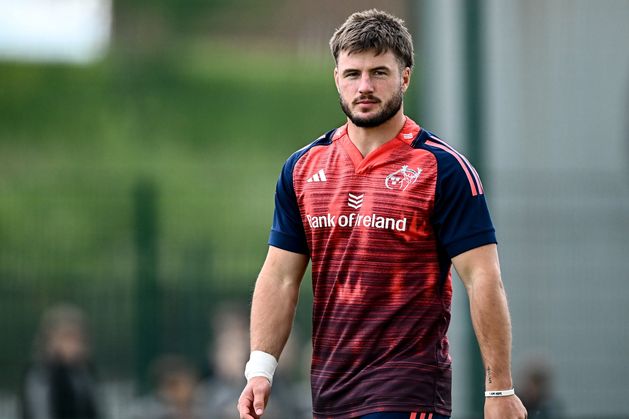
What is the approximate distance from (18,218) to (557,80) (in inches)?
246

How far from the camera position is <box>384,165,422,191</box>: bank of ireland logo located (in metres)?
5.49

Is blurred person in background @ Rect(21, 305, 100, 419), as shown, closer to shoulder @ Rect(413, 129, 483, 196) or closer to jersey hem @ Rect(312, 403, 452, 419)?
jersey hem @ Rect(312, 403, 452, 419)

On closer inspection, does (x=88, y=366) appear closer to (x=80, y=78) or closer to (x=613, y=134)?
(x=613, y=134)

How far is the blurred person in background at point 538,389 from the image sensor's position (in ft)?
38.4

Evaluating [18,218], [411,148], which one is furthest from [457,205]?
[18,218]

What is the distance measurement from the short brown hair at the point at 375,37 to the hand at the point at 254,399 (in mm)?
1338

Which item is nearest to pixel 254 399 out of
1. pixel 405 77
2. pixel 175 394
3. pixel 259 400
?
pixel 259 400

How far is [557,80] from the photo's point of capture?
16109 mm

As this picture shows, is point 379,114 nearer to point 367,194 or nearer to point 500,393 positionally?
point 367,194

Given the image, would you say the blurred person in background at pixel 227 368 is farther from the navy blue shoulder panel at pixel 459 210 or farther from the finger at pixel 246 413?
the navy blue shoulder panel at pixel 459 210

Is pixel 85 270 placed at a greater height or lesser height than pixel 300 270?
lesser

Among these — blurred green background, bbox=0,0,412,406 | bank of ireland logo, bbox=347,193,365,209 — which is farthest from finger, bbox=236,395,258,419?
blurred green background, bbox=0,0,412,406

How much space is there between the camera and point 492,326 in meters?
→ 5.35

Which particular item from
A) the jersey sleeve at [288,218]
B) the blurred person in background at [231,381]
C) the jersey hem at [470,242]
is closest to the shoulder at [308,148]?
the jersey sleeve at [288,218]
